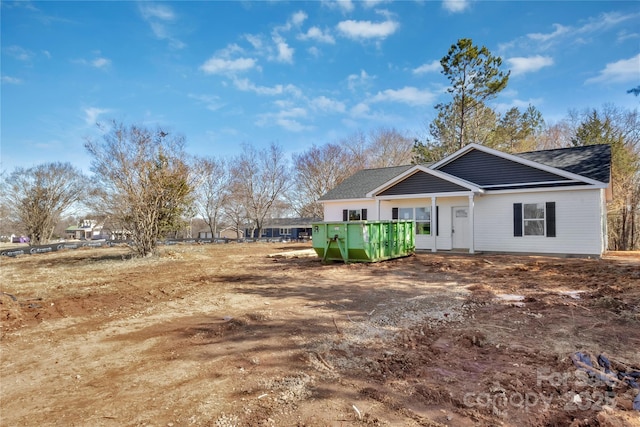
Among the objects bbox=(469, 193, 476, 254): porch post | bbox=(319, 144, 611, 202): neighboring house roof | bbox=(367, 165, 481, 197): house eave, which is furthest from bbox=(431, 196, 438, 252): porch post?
bbox=(469, 193, 476, 254): porch post

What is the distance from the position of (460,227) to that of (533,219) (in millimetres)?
3043

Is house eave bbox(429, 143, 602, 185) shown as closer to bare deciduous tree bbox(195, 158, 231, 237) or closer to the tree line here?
the tree line

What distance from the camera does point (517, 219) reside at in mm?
14812

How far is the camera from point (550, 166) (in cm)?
1430

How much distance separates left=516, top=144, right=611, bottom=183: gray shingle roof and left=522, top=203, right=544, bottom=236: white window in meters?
A: 1.88

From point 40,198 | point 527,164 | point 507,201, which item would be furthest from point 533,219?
point 40,198

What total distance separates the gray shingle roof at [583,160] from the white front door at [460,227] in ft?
12.8

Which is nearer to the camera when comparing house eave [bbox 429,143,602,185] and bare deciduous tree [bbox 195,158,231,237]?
house eave [bbox 429,143,602,185]

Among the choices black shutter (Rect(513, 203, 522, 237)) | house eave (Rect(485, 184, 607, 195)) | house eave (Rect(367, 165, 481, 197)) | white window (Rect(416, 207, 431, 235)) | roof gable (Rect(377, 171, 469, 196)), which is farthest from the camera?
white window (Rect(416, 207, 431, 235))

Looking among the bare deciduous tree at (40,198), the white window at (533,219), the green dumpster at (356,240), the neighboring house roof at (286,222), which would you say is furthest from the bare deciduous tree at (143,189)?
the neighboring house roof at (286,222)

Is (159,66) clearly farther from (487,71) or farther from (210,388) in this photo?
(487,71)

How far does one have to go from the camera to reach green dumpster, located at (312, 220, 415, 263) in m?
12.3

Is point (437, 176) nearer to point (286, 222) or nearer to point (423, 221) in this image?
point (423, 221)

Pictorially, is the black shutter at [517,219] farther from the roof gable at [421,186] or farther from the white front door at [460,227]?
the roof gable at [421,186]
